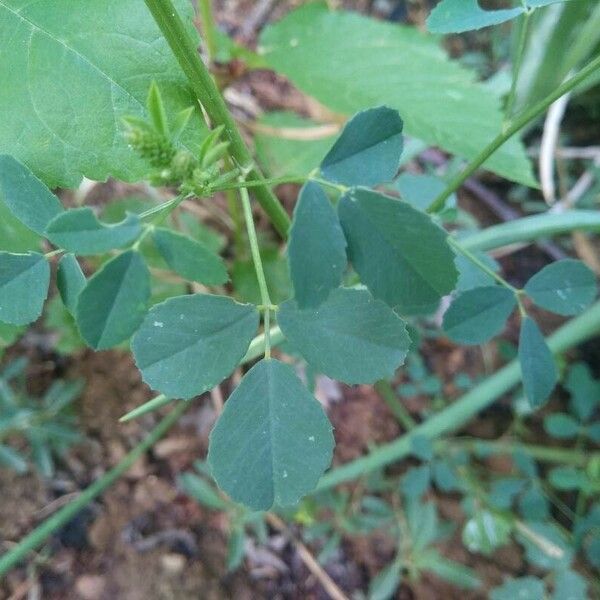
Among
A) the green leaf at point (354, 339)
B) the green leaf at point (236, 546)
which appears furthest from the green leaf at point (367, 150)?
the green leaf at point (236, 546)

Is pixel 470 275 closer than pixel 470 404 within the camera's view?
Yes

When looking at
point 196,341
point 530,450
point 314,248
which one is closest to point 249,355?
point 196,341

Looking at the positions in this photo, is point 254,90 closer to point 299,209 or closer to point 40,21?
point 40,21

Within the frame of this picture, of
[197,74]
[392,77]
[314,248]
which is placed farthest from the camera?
[392,77]

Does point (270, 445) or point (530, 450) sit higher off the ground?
point (270, 445)

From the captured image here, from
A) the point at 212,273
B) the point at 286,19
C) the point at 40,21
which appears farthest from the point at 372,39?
the point at 212,273

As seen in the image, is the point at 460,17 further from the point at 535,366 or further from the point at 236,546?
the point at 236,546

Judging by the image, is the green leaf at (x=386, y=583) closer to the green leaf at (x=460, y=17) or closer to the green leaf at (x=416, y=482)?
the green leaf at (x=416, y=482)

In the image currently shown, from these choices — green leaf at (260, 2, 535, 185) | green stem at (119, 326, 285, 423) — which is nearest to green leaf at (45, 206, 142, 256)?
green stem at (119, 326, 285, 423)
